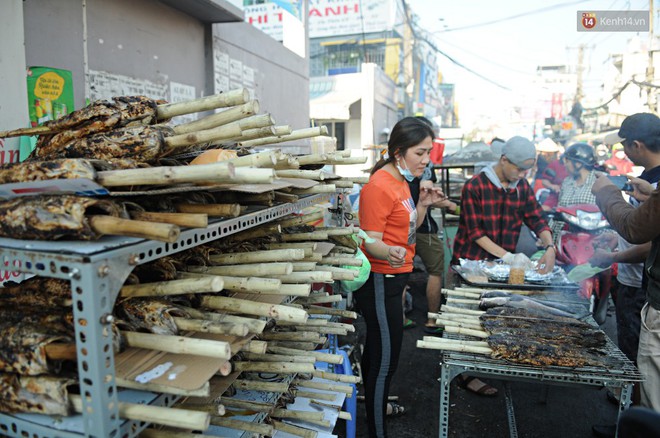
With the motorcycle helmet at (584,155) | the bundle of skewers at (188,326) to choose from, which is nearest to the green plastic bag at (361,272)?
the bundle of skewers at (188,326)

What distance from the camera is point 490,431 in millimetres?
3963

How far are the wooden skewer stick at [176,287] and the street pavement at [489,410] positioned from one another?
270cm

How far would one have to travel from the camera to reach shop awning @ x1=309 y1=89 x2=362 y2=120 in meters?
16.9

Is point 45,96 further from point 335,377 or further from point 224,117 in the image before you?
point 335,377

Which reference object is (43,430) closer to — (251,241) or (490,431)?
(251,241)

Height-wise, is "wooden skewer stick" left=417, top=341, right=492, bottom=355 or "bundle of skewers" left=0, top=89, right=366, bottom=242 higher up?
"bundle of skewers" left=0, top=89, right=366, bottom=242

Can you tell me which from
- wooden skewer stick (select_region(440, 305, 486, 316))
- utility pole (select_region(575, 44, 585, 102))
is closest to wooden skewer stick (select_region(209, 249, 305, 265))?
wooden skewer stick (select_region(440, 305, 486, 316))

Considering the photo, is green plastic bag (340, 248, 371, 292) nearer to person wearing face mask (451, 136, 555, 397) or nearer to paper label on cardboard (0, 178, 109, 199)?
person wearing face mask (451, 136, 555, 397)

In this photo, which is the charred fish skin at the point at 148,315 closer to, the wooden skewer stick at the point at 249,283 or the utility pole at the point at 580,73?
the wooden skewer stick at the point at 249,283

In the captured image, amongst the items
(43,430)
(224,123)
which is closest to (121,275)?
(43,430)

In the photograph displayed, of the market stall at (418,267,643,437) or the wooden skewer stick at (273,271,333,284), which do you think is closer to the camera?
the wooden skewer stick at (273,271,333,284)

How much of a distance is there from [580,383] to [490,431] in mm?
1778

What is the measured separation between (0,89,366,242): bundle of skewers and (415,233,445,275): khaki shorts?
4.50m

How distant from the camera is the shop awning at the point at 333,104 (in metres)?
16.9
